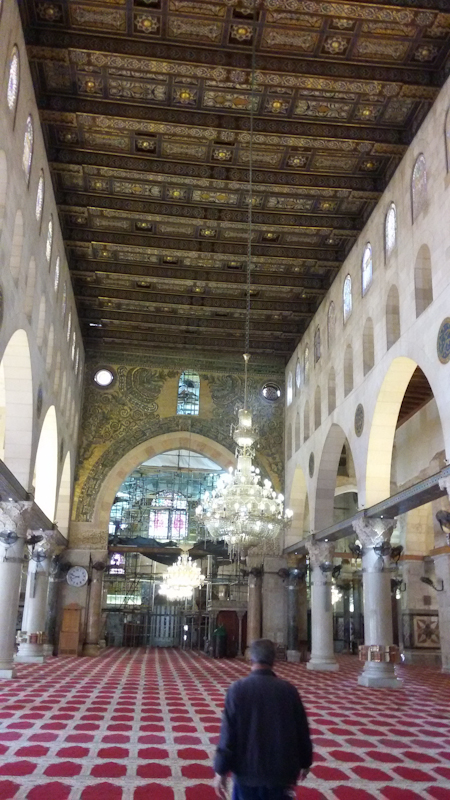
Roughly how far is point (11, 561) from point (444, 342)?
27.5 ft

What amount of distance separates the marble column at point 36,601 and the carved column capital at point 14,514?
398 centimetres

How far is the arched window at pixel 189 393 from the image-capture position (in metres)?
21.0

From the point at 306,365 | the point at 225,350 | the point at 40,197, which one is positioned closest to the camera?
the point at 40,197

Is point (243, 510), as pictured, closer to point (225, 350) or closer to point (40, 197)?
point (40, 197)

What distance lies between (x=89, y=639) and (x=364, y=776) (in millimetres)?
14719

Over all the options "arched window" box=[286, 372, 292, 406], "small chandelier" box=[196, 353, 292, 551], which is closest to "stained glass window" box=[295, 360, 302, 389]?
"arched window" box=[286, 372, 292, 406]

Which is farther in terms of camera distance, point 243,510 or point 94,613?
point 94,613

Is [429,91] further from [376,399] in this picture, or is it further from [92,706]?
[92,706]

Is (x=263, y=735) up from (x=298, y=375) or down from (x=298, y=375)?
down

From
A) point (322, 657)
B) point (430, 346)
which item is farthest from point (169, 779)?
point (322, 657)

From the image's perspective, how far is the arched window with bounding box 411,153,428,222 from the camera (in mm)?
10727

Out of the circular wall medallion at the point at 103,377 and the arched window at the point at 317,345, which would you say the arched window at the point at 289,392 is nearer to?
the arched window at the point at 317,345

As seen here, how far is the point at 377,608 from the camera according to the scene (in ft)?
40.9

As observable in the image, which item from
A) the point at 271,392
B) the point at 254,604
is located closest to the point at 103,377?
the point at 271,392
